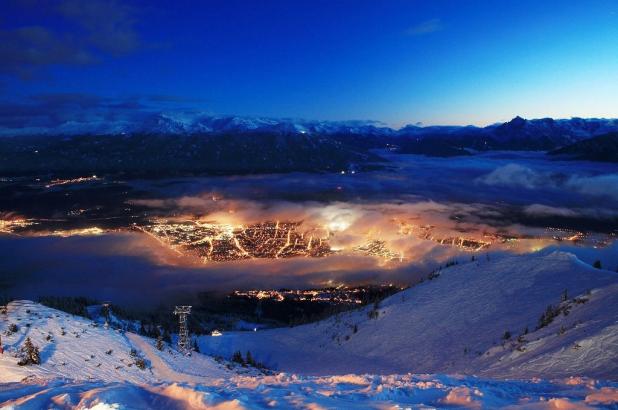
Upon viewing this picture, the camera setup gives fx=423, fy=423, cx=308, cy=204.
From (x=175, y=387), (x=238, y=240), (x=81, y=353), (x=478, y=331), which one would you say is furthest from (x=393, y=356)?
(x=238, y=240)

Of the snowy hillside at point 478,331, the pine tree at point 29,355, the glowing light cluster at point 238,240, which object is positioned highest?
the pine tree at point 29,355

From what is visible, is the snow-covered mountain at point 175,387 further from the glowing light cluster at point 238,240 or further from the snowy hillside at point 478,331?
the glowing light cluster at point 238,240

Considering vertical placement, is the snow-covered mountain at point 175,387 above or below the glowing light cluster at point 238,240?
above

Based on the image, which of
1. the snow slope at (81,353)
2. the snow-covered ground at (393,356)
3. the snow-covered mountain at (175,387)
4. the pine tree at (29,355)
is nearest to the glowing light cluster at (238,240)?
the snow-covered ground at (393,356)

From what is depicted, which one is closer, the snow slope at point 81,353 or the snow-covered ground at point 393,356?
the snow-covered ground at point 393,356

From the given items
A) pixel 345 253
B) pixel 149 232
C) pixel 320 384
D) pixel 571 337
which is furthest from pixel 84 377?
pixel 149 232

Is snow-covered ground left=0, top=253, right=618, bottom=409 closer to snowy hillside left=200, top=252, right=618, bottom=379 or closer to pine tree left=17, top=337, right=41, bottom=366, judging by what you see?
snowy hillside left=200, top=252, right=618, bottom=379

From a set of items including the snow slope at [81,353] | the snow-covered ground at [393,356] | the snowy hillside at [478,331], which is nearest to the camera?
the snow-covered ground at [393,356]

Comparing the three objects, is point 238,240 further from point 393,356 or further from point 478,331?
point 478,331

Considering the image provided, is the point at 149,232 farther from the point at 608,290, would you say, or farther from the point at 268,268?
the point at 608,290

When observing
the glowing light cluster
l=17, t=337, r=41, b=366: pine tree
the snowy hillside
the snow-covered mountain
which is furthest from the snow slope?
the glowing light cluster
